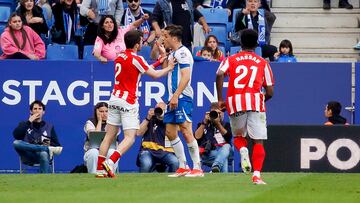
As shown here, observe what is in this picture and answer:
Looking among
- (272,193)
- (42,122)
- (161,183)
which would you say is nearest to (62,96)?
(42,122)

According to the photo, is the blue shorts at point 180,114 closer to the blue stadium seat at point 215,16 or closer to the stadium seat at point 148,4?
the blue stadium seat at point 215,16

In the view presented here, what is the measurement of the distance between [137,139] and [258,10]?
13.1 feet

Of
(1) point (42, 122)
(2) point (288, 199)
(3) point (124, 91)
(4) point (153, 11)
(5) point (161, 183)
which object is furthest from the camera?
(4) point (153, 11)

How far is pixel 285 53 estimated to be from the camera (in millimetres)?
23500

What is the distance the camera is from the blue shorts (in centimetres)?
1767

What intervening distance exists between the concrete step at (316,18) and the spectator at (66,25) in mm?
4285

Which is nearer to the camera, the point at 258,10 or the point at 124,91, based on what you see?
the point at 124,91

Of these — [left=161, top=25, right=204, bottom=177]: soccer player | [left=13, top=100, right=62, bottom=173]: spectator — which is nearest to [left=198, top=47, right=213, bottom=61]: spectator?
[left=13, top=100, right=62, bottom=173]: spectator

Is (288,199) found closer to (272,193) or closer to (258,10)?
(272,193)

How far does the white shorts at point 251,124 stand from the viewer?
1617cm

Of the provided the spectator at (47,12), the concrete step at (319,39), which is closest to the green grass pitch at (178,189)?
the spectator at (47,12)

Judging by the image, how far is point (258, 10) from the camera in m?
24.7

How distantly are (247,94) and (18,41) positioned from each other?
7618 mm

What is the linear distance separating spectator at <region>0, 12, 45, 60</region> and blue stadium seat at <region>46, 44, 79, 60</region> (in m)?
0.30
